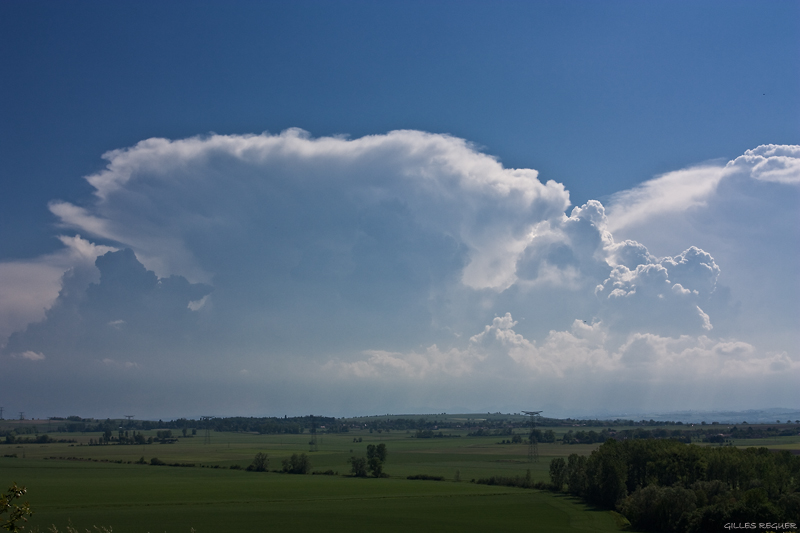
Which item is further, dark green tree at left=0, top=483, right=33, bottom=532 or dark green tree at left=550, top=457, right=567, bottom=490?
dark green tree at left=550, top=457, right=567, bottom=490

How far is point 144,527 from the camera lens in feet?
183

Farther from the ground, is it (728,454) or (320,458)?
(728,454)

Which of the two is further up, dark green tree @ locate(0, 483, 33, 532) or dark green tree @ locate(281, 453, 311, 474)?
dark green tree @ locate(0, 483, 33, 532)

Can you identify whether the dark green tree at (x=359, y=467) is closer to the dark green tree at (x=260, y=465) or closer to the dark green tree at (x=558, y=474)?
the dark green tree at (x=260, y=465)

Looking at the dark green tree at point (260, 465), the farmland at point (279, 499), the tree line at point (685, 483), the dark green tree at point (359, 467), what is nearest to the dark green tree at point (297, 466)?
the farmland at point (279, 499)

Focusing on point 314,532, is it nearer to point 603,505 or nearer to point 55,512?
point 55,512

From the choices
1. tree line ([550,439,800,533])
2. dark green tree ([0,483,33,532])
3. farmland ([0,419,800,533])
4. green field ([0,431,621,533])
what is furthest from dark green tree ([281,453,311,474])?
dark green tree ([0,483,33,532])

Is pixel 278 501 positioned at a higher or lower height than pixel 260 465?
higher

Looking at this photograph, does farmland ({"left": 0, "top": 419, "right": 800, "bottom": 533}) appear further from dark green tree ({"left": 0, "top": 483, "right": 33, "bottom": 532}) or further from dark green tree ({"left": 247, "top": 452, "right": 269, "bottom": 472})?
dark green tree ({"left": 0, "top": 483, "right": 33, "bottom": 532})

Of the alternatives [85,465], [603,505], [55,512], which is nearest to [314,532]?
[55,512]

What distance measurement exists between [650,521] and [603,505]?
65.8 feet

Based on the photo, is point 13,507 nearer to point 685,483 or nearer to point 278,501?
point 278,501

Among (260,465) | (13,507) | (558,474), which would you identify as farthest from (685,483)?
(260,465)

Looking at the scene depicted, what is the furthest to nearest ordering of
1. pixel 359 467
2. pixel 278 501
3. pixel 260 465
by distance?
pixel 260 465 < pixel 359 467 < pixel 278 501
